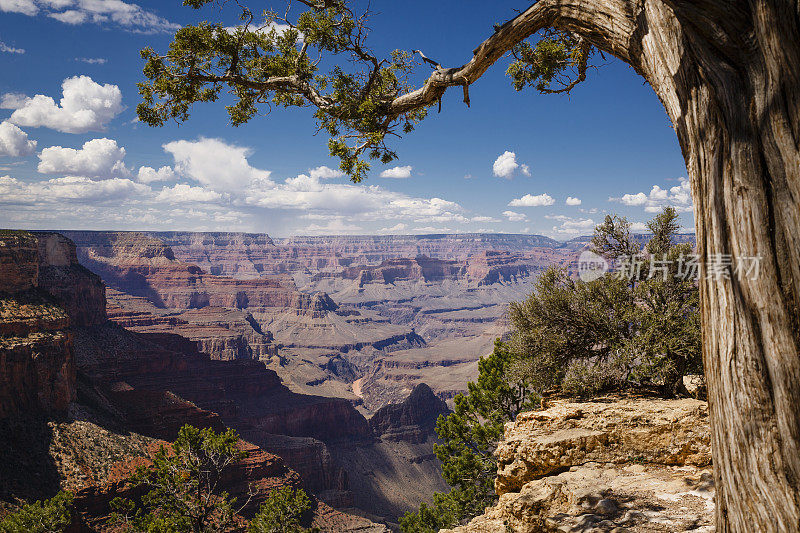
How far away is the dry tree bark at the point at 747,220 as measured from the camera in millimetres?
3146

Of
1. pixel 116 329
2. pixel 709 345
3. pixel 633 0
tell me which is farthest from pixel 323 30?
pixel 116 329

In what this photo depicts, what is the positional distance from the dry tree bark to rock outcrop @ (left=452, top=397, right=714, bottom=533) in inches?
156

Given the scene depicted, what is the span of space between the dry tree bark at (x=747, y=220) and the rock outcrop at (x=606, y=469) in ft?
13.0

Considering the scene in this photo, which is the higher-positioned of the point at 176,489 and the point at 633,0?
the point at 633,0

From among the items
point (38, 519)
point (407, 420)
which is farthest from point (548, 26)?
point (407, 420)

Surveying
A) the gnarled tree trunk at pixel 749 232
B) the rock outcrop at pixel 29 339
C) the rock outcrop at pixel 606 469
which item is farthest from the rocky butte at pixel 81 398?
the gnarled tree trunk at pixel 749 232

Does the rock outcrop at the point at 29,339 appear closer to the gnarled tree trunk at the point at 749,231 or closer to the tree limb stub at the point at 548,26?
the tree limb stub at the point at 548,26

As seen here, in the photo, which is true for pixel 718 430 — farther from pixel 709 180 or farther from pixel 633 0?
pixel 633 0

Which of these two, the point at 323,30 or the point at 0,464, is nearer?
the point at 323,30

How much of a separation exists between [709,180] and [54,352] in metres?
66.6

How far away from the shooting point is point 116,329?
85.8 metres

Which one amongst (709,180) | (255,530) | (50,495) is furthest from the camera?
(50,495)

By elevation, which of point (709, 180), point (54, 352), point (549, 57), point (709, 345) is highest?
point (549, 57)

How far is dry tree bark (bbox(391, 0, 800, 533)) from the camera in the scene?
3146 mm
